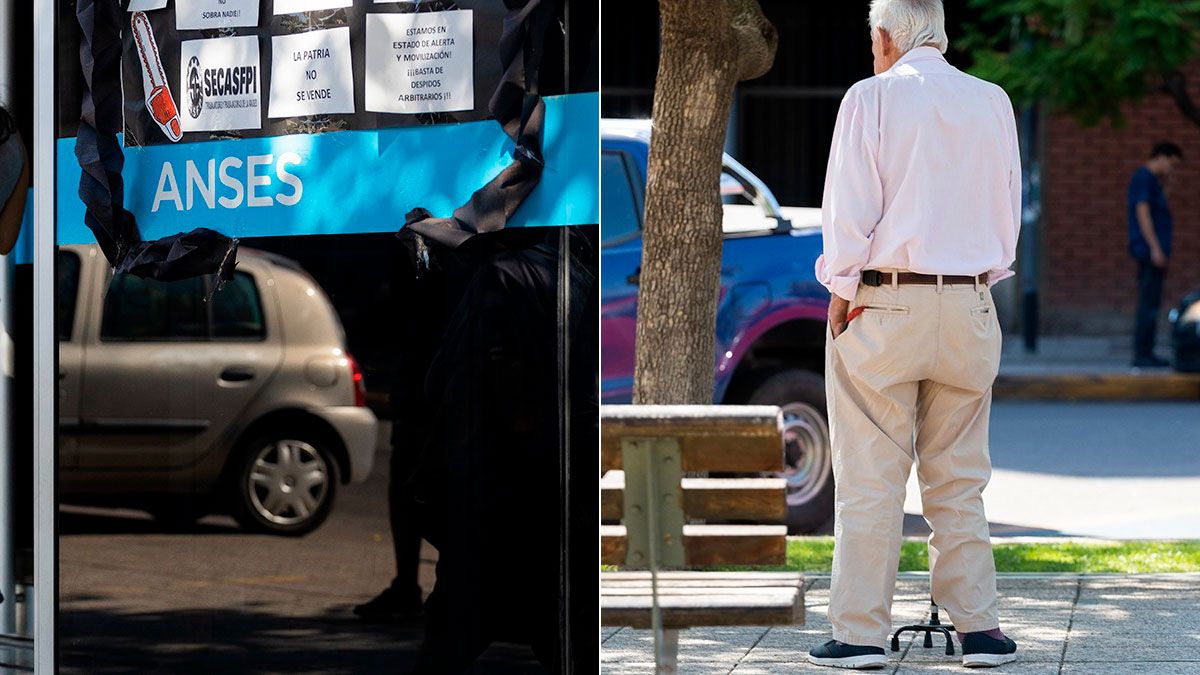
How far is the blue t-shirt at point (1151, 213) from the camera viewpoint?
1602 centimetres

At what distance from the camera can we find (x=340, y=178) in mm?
4148

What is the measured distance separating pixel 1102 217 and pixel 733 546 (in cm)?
1705

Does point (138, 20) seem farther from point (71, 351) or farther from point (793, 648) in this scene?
point (793, 648)

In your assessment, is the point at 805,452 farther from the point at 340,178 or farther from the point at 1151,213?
the point at 1151,213

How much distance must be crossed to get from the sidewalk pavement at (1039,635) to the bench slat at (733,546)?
2.92 ft

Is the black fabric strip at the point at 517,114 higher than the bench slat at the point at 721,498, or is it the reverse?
the black fabric strip at the point at 517,114

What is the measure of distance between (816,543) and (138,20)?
4.61 metres

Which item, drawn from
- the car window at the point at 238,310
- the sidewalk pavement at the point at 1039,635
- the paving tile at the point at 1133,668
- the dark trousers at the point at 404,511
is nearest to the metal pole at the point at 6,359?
the car window at the point at 238,310

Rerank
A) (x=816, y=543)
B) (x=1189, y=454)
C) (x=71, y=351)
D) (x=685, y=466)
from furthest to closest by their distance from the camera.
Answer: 1. (x=1189, y=454)
2. (x=816, y=543)
3. (x=71, y=351)
4. (x=685, y=466)

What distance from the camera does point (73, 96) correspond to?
4512mm

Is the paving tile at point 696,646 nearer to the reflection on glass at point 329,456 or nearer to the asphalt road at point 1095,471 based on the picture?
the reflection on glass at point 329,456

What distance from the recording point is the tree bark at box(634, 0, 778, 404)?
7.19m

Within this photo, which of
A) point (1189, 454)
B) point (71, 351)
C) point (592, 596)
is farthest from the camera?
point (1189, 454)

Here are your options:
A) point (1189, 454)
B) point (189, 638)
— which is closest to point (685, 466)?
point (189, 638)
